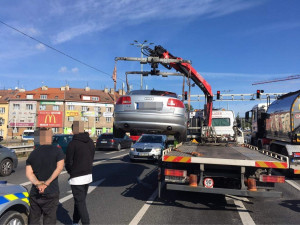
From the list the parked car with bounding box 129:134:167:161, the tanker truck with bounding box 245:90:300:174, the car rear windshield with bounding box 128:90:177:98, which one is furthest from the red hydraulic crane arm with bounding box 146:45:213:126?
the parked car with bounding box 129:134:167:161

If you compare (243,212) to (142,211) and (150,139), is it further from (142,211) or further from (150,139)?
(150,139)

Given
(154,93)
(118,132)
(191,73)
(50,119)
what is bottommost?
(118,132)

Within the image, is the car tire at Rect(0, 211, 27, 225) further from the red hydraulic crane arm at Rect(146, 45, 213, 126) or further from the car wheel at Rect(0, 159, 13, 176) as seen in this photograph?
the car wheel at Rect(0, 159, 13, 176)

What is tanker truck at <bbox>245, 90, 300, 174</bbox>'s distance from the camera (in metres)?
8.71

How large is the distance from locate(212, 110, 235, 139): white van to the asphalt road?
22.2ft

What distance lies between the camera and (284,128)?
380 inches

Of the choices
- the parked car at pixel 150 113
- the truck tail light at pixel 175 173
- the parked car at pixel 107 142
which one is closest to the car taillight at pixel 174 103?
the parked car at pixel 150 113

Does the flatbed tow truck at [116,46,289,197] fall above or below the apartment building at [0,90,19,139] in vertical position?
below

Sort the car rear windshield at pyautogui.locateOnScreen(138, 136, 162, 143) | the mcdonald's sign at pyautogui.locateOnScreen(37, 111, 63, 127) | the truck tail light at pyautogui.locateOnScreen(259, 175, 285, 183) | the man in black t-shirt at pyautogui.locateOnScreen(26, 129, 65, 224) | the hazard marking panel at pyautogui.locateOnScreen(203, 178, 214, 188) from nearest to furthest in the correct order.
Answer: the man in black t-shirt at pyautogui.locateOnScreen(26, 129, 65, 224) < the truck tail light at pyautogui.locateOnScreen(259, 175, 285, 183) < the hazard marking panel at pyautogui.locateOnScreen(203, 178, 214, 188) < the car rear windshield at pyautogui.locateOnScreen(138, 136, 162, 143) < the mcdonald's sign at pyautogui.locateOnScreen(37, 111, 63, 127)

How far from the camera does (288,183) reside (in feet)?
27.6

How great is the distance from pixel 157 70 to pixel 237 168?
346 centimetres

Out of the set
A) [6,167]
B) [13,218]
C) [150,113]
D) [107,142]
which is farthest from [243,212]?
[107,142]

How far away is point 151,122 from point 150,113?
0.21 meters

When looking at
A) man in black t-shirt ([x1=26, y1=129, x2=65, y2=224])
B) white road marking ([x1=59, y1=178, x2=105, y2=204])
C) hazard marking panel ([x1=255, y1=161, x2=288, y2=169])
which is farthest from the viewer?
white road marking ([x1=59, y1=178, x2=105, y2=204])
